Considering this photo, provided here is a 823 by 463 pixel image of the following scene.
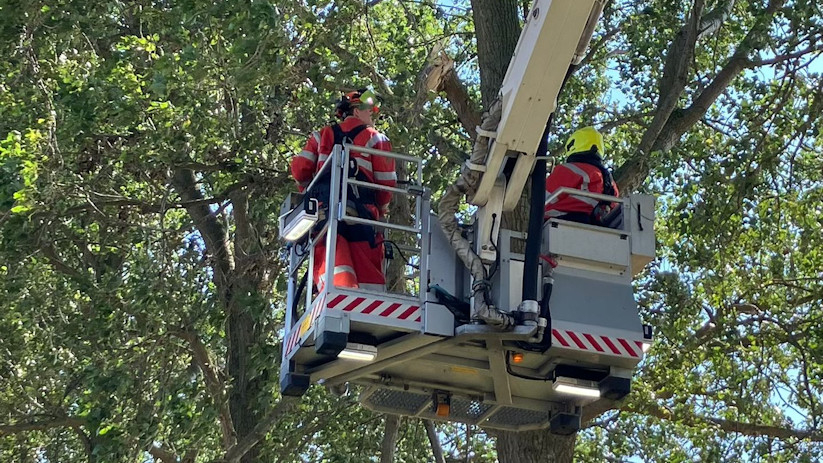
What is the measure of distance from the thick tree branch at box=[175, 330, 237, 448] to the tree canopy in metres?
0.04

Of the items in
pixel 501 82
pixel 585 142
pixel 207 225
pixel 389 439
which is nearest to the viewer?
pixel 585 142

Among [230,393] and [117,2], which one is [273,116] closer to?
[117,2]

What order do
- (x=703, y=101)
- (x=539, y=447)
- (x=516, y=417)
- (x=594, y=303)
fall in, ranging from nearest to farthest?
(x=594, y=303)
(x=516, y=417)
(x=539, y=447)
(x=703, y=101)

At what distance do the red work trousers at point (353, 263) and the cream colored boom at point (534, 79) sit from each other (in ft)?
2.58

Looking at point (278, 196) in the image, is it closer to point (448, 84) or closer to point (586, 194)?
point (448, 84)

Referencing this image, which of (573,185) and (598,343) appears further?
(573,185)

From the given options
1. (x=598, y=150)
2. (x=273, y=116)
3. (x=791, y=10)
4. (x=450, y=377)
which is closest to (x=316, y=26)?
(x=273, y=116)

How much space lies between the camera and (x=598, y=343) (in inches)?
287

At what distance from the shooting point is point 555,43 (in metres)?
7.00

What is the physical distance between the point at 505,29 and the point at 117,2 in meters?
3.48

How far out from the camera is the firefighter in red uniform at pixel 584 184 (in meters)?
8.00

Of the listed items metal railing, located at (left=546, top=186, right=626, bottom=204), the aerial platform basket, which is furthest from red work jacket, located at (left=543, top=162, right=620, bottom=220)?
the aerial platform basket

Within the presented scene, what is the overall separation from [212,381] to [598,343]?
5879mm

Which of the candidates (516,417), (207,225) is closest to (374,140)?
(516,417)
